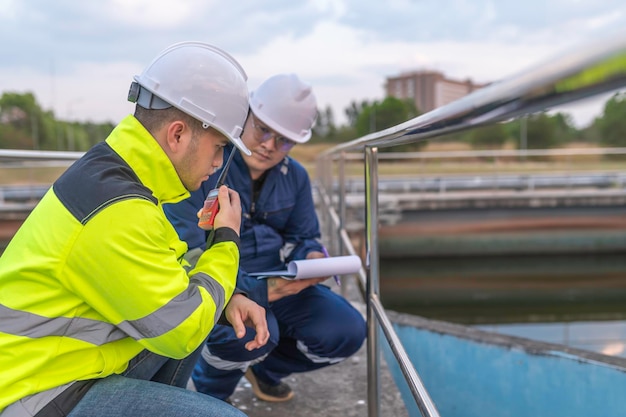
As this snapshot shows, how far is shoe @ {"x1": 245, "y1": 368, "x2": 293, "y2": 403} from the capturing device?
6.74 feet

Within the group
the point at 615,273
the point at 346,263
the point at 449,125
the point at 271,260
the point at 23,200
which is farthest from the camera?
the point at 23,200

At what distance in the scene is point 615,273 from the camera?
10711mm

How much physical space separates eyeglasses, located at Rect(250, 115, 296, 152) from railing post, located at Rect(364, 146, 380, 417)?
1.49 feet

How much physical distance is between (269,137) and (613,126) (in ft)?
131

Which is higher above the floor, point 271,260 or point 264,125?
point 264,125

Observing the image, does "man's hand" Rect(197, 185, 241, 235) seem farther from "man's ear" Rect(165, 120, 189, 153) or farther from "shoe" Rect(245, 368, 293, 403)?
"shoe" Rect(245, 368, 293, 403)

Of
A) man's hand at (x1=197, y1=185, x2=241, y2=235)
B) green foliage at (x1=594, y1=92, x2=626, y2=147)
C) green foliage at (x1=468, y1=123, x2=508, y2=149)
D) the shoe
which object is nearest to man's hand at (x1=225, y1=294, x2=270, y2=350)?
man's hand at (x1=197, y1=185, x2=241, y2=235)

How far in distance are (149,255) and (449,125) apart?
1.96 feet

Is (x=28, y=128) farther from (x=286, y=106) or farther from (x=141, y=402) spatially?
(x=141, y=402)

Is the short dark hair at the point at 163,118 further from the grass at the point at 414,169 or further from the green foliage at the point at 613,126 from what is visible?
the green foliage at the point at 613,126

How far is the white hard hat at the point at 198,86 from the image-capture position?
47.3 inches

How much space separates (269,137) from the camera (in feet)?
6.61

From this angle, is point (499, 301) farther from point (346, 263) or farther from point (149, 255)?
point (149, 255)

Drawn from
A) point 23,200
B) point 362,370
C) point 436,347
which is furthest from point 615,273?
point 23,200
